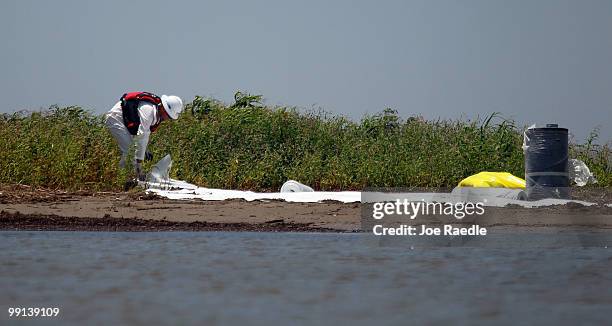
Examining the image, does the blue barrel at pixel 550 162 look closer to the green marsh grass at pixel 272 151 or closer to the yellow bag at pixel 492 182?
the yellow bag at pixel 492 182

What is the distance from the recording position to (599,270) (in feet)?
22.2

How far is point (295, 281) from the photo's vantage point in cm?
599

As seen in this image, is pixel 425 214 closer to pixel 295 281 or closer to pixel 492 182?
pixel 492 182

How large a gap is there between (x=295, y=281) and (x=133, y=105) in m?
8.99

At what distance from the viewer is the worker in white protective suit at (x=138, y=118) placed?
14.2 metres

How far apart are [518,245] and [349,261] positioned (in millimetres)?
2061

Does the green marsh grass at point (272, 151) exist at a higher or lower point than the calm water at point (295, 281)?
higher

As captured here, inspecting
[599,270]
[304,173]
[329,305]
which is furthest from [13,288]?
[304,173]

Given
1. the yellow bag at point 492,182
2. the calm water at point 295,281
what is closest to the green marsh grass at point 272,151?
the yellow bag at point 492,182

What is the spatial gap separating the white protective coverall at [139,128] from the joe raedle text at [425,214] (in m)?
4.18

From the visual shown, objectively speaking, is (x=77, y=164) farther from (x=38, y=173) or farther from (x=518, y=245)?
(x=518, y=245)

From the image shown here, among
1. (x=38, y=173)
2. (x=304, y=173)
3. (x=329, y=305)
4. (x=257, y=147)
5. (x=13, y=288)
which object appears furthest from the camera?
(x=257, y=147)

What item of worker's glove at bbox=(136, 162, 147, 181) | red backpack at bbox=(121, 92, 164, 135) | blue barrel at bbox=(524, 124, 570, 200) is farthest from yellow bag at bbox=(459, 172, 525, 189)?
red backpack at bbox=(121, 92, 164, 135)

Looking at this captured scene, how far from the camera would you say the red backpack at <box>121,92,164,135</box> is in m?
14.5
